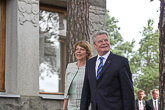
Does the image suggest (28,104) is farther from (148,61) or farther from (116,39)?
(116,39)

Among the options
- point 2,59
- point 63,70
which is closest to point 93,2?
point 63,70

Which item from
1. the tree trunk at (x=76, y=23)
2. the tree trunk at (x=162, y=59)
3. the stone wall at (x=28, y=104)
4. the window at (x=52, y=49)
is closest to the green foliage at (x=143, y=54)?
the window at (x=52, y=49)

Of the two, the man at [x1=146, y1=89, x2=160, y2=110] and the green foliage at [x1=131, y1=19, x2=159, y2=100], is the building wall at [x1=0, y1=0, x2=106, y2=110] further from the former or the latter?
the green foliage at [x1=131, y1=19, x2=159, y2=100]

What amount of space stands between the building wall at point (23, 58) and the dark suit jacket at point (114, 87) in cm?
613

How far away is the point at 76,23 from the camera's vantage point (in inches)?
322

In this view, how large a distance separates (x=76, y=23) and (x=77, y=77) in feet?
7.16

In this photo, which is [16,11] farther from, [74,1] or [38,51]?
[74,1]

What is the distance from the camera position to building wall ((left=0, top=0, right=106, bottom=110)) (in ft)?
36.0

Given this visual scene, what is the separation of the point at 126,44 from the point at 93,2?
34029 millimetres

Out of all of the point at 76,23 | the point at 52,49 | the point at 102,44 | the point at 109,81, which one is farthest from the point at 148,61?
the point at 109,81

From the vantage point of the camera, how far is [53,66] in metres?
12.7

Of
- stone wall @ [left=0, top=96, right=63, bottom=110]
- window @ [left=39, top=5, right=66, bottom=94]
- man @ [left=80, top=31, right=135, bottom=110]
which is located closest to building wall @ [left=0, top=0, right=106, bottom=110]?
stone wall @ [left=0, top=96, right=63, bottom=110]

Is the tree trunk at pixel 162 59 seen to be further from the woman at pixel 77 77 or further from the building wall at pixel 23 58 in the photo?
the building wall at pixel 23 58

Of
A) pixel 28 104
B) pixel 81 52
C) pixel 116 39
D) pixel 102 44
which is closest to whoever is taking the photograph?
pixel 102 44
